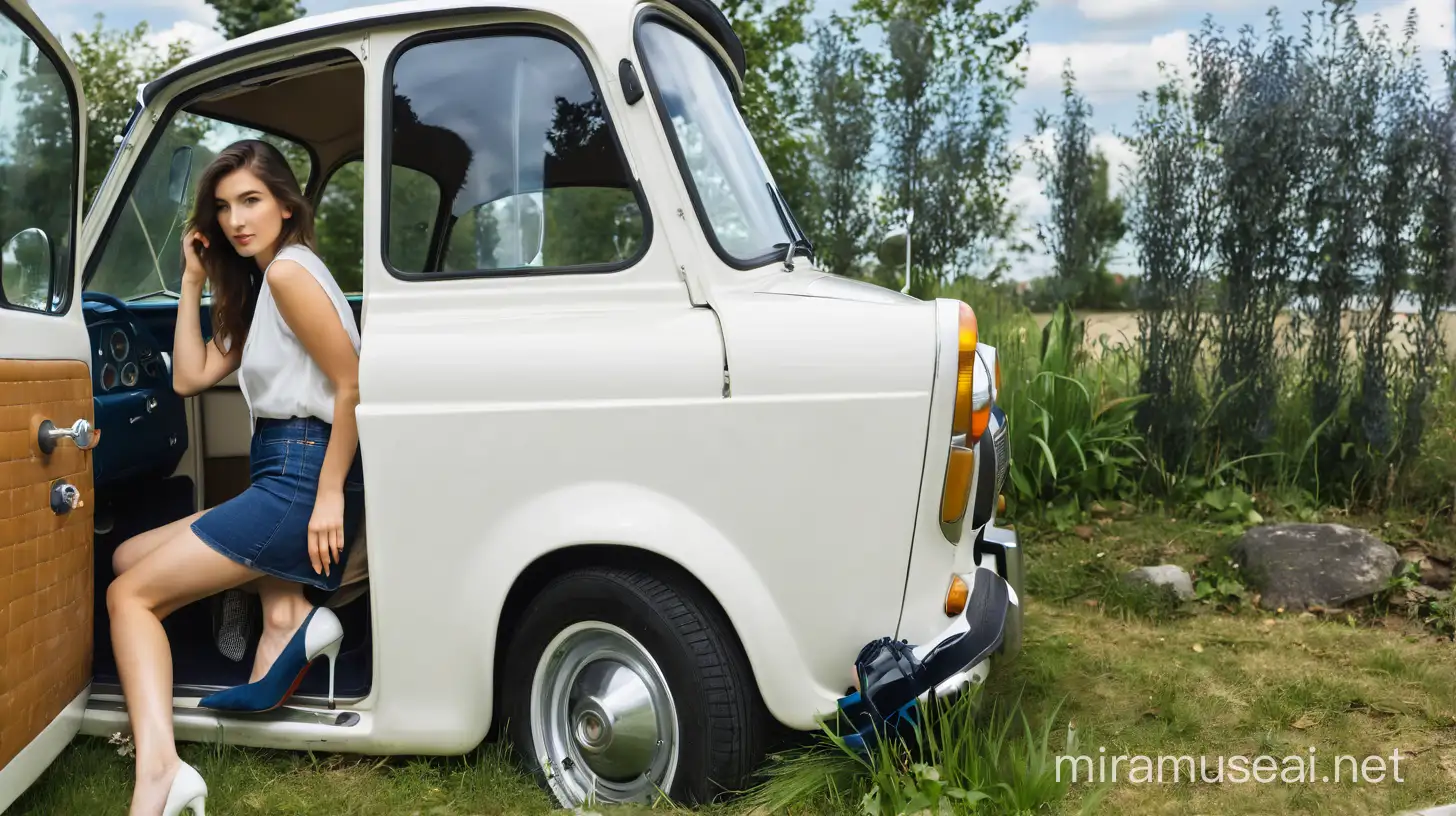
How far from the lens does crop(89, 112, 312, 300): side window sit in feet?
11.4

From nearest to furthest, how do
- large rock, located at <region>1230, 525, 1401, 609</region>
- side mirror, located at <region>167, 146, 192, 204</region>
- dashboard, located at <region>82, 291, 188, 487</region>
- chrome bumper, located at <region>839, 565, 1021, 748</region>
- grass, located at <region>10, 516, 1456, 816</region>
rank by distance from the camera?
chrome bumper, located at <region>839, 565, 1021, 748</region> < grass, located at <region>10, 516, 1456, 816</region> < dashboard, located at <region>82, 291, 188, 487</region> < side mirror, located at <region>167, 146, 192, 204</region> < large rock, located at <region>1230, 525, 1401, 609</region>

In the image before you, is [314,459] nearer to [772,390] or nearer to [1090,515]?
[772,390]

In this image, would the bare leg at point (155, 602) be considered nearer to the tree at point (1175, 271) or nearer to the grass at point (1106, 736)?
the grass at point (1106, 736)

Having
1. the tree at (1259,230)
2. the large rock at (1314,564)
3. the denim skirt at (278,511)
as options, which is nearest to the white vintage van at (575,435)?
the denim skirt at (278,511)

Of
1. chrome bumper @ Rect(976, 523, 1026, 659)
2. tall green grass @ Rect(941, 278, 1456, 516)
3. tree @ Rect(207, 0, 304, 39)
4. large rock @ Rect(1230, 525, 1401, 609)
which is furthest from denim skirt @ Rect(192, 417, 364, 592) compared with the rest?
tree @ Rect(207, 0, 304, 39)

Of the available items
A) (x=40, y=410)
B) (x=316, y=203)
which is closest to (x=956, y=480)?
(x=40, y=410)

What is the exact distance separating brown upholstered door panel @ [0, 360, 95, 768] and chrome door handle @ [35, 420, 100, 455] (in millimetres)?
18

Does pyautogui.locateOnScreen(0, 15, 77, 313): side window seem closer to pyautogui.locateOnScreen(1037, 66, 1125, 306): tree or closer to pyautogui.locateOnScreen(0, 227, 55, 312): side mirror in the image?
pyautogui.locateOnScreen(0, 227, 55, 312): side mirror

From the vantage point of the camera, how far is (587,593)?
2.80 meters

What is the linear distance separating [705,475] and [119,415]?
1872 mm

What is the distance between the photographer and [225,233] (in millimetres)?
3324

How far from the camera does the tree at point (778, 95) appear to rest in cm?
859

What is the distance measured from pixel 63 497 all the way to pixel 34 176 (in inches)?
31.6

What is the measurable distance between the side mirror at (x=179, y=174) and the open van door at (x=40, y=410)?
2.00 feet
